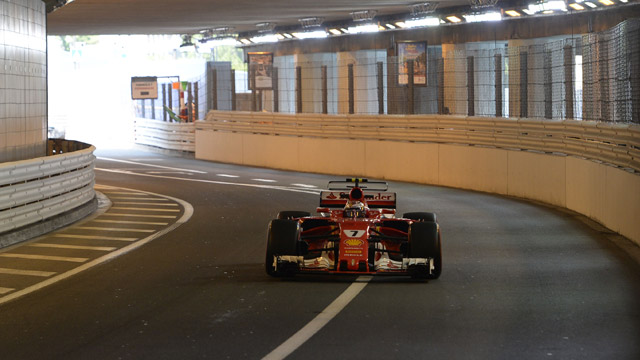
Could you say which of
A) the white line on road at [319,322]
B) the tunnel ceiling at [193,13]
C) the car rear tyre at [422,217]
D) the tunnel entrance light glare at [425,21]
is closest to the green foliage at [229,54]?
the tunnel ceiling at [193,13]

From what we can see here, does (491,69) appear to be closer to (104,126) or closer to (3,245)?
(3,245)

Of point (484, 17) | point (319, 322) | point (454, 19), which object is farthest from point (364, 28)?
point (319, 322)

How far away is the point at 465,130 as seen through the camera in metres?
25.6


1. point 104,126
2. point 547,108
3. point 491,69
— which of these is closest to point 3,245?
point 547,108

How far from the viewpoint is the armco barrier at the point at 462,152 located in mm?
16984

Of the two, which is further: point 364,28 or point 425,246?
point 364,28

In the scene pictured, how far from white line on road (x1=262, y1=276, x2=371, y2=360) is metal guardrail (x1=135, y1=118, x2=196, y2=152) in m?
28.5

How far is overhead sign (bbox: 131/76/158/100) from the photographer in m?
51.7

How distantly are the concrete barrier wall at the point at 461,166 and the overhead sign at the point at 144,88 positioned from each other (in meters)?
13.9

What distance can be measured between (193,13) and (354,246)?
899 inches

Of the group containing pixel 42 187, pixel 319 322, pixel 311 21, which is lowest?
pixel 319 322

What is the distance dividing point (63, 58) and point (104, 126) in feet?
128

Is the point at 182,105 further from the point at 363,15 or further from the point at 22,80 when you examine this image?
the point at 22,80

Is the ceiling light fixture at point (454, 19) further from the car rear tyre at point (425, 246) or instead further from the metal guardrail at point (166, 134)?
the car rear tyre at point (425, 246)
